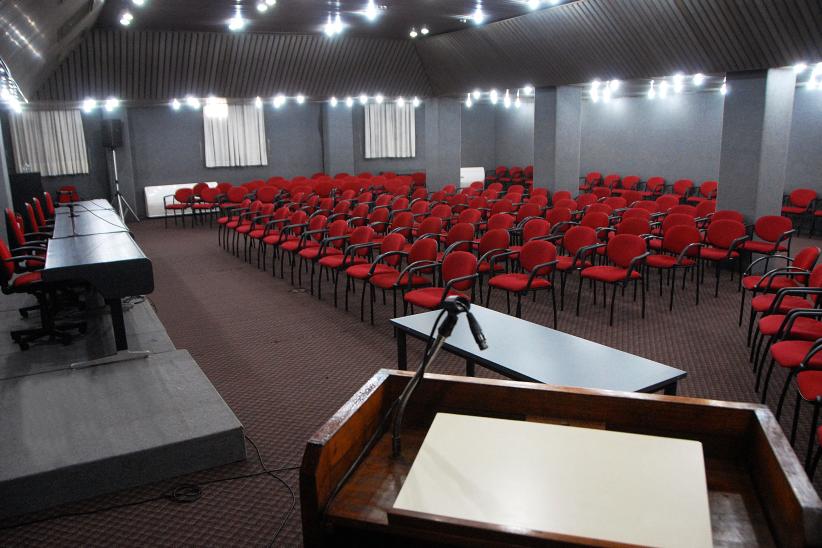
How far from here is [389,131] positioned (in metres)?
19.4

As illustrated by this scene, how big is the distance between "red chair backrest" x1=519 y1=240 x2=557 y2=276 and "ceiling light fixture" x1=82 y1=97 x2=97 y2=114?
35.5 ft

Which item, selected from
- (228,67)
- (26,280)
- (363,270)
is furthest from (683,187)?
(26,280)

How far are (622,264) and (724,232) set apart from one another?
1722 mm

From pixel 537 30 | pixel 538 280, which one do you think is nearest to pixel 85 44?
pixel 537 30

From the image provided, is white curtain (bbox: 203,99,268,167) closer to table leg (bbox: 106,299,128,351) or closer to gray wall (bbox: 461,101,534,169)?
gray wall (bbox: 461,101,534,169)

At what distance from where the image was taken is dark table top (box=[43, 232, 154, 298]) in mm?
4957

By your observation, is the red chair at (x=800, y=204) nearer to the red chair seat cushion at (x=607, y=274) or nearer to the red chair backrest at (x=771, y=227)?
the red chair backrest at (x=771, y=227)

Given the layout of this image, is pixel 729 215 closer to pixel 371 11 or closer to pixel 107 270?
pixel 371 11

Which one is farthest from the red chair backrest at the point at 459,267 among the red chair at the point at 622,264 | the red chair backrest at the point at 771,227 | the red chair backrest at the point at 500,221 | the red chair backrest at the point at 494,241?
the red chair backrest at the point at 771,227

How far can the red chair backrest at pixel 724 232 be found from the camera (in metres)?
7.57

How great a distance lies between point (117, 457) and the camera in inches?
142

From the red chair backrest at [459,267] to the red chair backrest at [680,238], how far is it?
298 centimetres

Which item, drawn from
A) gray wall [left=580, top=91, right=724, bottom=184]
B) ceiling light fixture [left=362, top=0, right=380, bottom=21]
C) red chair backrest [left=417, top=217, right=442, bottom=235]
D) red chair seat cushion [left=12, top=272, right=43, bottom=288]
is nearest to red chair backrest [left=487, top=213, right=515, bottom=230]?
red chair backrest [left=417, top=217, right=442, bottom=235]

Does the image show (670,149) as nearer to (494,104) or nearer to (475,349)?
(494,104)
